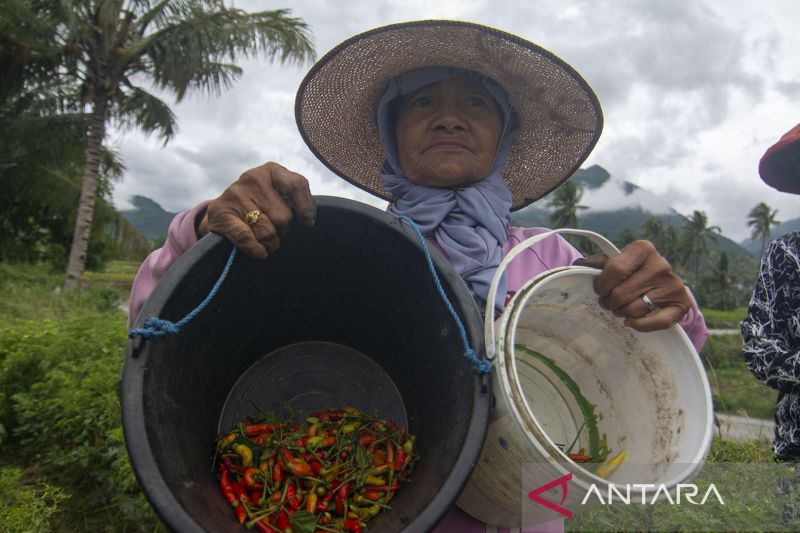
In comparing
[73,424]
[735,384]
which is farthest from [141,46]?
[735,384]

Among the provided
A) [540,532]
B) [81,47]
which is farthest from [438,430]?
[81,47]

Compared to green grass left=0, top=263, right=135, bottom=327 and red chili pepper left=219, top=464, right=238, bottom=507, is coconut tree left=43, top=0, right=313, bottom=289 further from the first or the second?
red chili pepper left=219, top=464, right=238, bottom=507

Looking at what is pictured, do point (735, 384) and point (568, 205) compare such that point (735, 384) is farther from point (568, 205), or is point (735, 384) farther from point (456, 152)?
point (456, 152)

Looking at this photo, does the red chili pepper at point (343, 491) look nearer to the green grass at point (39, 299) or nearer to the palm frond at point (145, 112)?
the green grass at point (39, 299)

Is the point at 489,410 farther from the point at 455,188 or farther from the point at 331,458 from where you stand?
the point at 455,188

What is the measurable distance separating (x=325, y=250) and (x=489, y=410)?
2.16ft

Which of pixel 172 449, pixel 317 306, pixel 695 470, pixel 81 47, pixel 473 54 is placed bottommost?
pixel 172 449

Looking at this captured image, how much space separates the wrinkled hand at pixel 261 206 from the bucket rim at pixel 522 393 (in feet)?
1.66

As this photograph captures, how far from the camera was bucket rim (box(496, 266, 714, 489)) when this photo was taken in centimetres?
91

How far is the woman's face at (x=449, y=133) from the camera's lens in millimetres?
1623

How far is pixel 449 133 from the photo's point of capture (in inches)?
63.9

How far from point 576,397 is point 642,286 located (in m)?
0.45

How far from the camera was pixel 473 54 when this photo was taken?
164 centimetres

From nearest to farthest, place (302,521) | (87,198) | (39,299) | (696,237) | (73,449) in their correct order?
1. (302,521)
2. (73,449)
3. (39,299)
4. (87,198)
5. (696,237)
